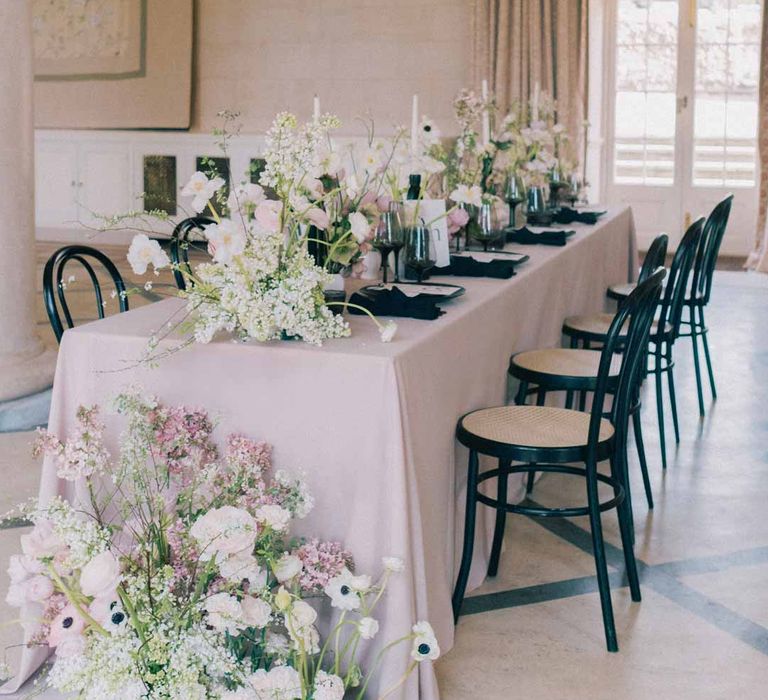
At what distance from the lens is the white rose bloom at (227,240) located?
103 inches

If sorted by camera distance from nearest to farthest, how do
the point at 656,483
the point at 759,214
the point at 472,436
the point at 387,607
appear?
the point at 387,607
the point at 472,436
the point at 656,483
the point at 759,214

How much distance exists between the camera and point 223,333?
9.31ft

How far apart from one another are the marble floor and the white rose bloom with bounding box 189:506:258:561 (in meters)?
0.82

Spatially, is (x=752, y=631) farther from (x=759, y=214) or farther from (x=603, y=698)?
(x=759, y=214)

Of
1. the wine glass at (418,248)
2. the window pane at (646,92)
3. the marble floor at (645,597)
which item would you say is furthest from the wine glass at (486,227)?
the window pane at (646,92)

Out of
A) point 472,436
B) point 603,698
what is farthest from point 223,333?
point 603,698

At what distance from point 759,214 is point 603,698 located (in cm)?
776

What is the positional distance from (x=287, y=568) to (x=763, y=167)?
8251 millimetres

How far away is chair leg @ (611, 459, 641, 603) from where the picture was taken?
3.27 metres

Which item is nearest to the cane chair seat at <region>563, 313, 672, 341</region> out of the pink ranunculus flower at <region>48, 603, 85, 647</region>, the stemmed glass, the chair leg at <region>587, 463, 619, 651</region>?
the stemmed glass

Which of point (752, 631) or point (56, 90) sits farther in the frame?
point (56, 90)

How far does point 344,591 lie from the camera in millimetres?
2414

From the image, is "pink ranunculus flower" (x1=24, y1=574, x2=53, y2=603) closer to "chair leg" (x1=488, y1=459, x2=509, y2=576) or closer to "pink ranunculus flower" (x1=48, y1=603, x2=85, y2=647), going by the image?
"pink ranunculus flower" (x1=48, y1=603, x2=85, y2=647)

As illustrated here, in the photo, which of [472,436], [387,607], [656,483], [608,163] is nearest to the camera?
[387,607]
